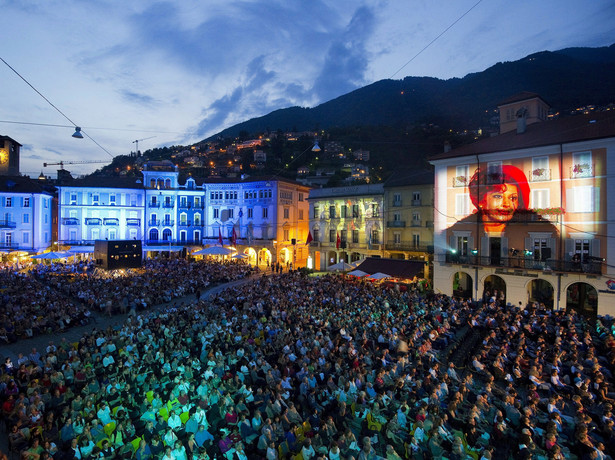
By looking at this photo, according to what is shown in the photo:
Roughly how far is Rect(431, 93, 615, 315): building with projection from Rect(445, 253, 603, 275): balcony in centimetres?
5

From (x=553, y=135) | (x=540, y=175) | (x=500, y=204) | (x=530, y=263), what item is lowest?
(x=530, y=263)

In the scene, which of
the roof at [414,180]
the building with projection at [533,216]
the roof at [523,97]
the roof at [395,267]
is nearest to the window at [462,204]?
the building with projection at [533,216]

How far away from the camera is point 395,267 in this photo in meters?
29.4

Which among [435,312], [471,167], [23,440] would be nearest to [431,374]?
[435,312]

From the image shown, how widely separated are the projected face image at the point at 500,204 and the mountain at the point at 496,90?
97.4 m

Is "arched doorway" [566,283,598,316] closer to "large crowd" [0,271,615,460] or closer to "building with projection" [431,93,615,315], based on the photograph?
"building with projection" [431,93,615,315]

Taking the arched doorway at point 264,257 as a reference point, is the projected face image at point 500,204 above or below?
above

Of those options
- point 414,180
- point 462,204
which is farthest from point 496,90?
point 462,204

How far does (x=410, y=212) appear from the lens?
37.1m

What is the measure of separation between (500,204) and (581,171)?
4.95 m

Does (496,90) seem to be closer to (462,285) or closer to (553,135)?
(553,135)

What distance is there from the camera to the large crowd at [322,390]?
8.76m

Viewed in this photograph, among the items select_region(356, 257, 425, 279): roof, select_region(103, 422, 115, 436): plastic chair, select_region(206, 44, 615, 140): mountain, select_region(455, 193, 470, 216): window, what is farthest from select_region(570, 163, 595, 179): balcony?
select_region(206, 44, 615, 140): mountain

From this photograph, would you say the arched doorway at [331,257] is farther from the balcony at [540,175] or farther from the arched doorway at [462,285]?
the balcony at [540,175]
